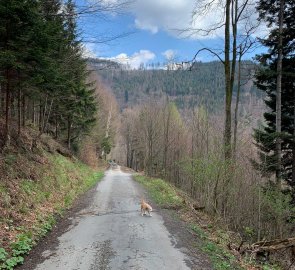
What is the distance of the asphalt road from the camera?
284 inches

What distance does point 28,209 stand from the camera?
10.7 metres

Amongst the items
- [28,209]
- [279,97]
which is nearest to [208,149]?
[279,97]

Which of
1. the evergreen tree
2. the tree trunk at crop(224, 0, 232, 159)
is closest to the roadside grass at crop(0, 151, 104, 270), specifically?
the tree trunk at crop(224, 0, 232, 159)

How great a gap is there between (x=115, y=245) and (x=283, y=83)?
12630 mm

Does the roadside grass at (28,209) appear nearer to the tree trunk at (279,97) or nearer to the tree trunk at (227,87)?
the tree trunk at (227,87)

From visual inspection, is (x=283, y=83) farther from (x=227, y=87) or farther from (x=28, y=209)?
(x=28, y=209)

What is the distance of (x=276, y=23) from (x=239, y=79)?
3.21 m

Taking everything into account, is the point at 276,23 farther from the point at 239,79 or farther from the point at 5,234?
the point at 5,234

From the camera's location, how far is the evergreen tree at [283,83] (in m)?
16.2

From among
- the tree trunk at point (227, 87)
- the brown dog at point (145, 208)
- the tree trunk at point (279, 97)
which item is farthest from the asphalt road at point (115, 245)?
the tree trunk at point (279, 97)

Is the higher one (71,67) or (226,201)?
(71,67)

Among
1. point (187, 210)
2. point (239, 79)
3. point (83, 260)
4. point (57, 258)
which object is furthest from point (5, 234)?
point (239, 79)

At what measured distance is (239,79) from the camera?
18.5m

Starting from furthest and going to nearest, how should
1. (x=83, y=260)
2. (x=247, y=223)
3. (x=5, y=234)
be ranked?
(x=247, y=223), (x=5, y=234), (x=83, y=260)
